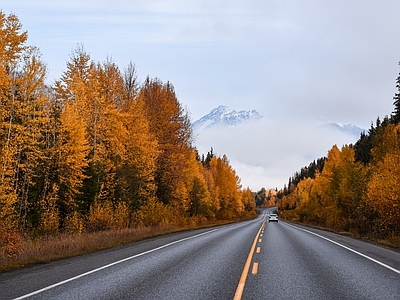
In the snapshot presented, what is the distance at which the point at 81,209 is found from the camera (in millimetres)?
28453

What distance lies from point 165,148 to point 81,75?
33.0 feet

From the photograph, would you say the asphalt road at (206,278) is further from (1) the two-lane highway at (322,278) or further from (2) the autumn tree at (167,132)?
(2) the autumn tree at (167,132)

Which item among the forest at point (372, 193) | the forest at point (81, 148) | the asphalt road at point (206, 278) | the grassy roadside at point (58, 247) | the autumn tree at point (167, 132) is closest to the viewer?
the asphalt road at point (206, 278)

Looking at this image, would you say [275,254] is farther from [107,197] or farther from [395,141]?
[395,141]

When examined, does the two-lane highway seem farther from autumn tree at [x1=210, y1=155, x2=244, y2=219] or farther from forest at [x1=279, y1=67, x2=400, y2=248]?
autumn tree at [x1=210, y1=155, x2=244, y2=219]

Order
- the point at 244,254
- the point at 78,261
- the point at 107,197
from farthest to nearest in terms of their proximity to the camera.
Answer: the point at 107,197 < the point at 244,254 < the point at 78,261

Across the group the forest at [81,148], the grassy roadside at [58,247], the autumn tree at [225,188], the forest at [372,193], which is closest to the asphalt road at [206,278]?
the grassy roadside at [58,247]

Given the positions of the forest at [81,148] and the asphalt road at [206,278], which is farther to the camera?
the forest at [81,148]

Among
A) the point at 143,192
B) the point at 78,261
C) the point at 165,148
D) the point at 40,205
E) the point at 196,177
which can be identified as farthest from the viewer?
the point at 196,177

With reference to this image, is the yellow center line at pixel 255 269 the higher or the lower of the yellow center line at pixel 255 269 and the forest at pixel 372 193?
the lower

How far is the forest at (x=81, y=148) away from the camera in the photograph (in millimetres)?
20453

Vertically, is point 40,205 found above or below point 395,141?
below

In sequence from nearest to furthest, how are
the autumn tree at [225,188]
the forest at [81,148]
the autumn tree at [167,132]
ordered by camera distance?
the forest at [81,148] → the autumn tree at [167,132] → the autumn tree at [225,188]

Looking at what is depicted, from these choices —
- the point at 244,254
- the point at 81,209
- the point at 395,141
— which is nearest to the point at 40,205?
the point at 81,209
